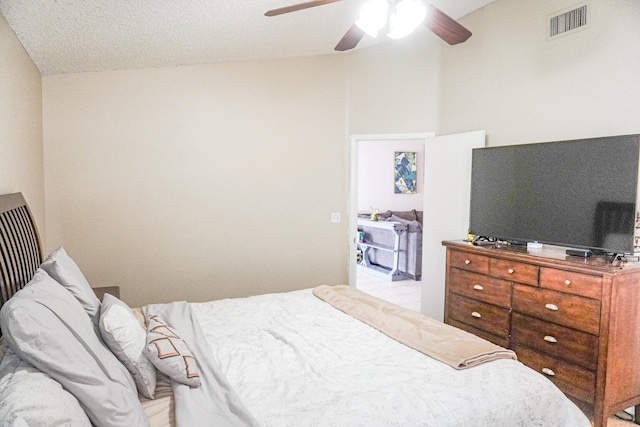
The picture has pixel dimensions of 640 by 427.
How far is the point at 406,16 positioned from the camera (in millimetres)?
2006

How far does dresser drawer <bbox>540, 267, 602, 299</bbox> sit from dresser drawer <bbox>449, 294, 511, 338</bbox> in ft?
1.34

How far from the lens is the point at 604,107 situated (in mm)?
2738

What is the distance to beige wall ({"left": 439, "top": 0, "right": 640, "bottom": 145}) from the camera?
2641 millimetres

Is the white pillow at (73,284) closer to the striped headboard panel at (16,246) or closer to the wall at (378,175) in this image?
the striped headboard panel at (16,246)

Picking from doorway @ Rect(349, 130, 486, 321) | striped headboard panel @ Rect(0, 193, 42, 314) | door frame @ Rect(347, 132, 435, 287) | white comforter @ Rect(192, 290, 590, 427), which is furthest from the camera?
door frame @ Rect(347, 132, 435, 287)

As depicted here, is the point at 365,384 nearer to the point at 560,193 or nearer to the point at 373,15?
the point at 373,15

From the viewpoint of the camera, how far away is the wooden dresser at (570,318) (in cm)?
233

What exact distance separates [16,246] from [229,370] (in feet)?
4.37

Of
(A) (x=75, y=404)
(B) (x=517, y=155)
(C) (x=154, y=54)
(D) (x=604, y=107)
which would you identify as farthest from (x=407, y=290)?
(A) (x=75, y=404)

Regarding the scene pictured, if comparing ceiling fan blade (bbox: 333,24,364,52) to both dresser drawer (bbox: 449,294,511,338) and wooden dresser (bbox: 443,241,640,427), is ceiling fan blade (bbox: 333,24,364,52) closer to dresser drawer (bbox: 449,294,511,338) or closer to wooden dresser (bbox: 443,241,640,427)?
wooden dresser (bbox: 443,241,640,427)

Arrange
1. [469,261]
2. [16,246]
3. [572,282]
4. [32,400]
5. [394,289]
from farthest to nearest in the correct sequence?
[394,289], [469,261], [572,282], [16,246], [32,400]

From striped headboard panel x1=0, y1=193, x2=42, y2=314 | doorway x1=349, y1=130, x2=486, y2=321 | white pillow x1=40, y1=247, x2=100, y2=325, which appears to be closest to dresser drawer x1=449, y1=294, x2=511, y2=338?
doorway x1=349, y1=130, x2=486, y2=321

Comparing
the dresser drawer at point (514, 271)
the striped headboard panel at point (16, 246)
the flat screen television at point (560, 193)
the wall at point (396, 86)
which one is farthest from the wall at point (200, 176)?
the dresser drawer at point (514, 271)

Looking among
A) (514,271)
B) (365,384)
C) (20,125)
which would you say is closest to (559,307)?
(514,271)
